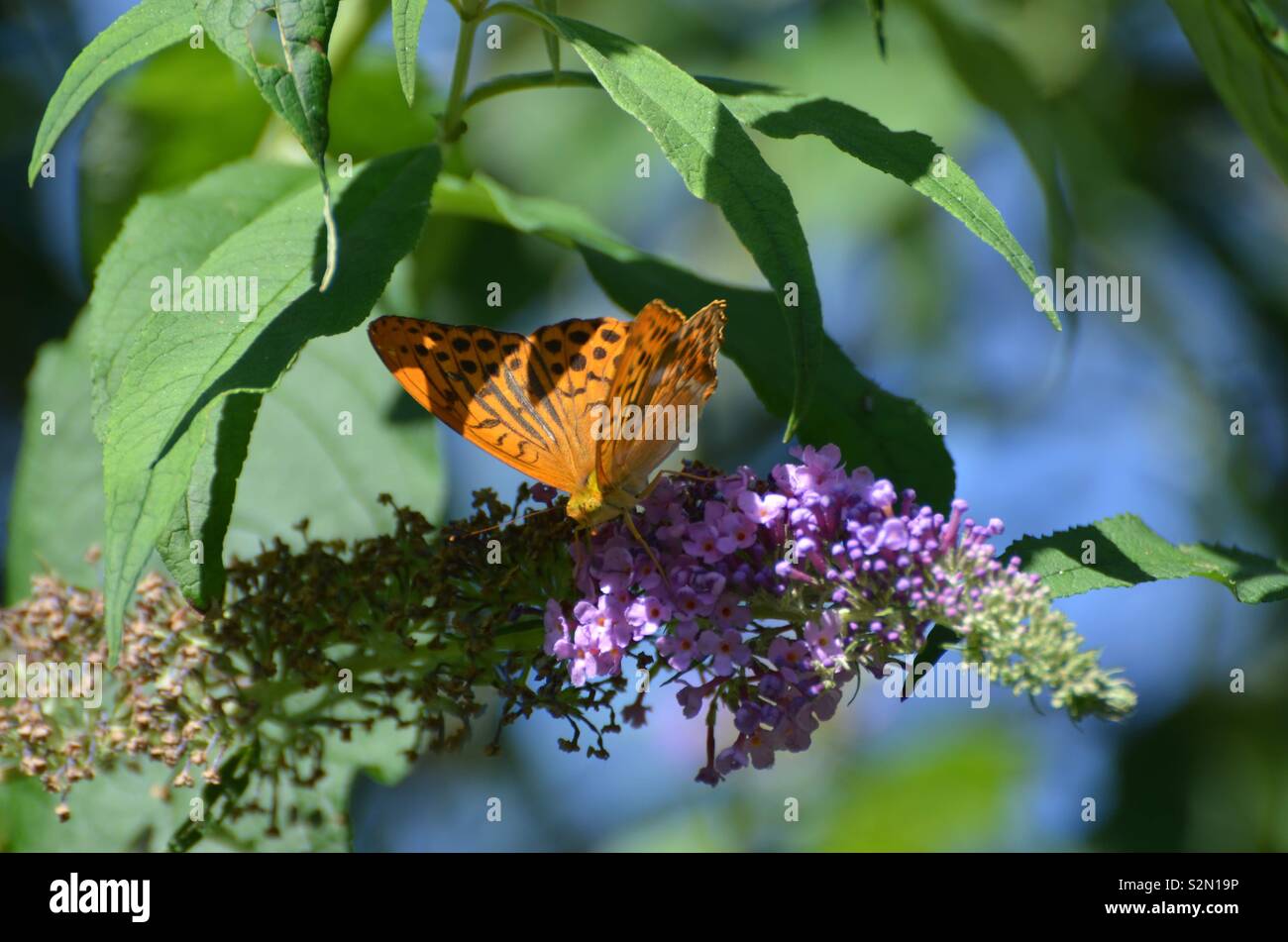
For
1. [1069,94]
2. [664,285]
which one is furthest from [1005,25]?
[664,285]

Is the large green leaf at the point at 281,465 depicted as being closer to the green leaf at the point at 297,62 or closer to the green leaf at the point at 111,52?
the green leaf at the point at 111,52

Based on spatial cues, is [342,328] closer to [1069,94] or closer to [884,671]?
[884,671]

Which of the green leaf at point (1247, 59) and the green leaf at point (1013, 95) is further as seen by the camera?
the green leaf at point (1013, 95)

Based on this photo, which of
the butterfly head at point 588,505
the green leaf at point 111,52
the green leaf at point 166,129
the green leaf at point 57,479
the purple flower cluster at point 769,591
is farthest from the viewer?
the green leaf at point 166,129

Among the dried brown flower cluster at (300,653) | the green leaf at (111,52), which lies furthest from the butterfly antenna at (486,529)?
the green leaf at (111,52)

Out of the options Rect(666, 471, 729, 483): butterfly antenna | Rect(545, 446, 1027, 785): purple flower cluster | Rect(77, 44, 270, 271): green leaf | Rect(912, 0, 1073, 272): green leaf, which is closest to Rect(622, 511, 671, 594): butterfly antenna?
Rect(545, 446, 1027, 785): purple flower cluster

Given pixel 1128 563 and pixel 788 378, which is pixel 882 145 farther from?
pixel 1128 563
